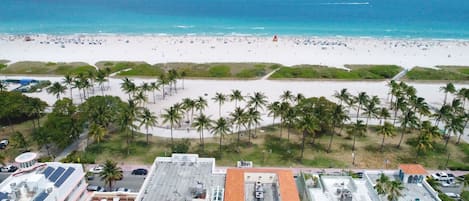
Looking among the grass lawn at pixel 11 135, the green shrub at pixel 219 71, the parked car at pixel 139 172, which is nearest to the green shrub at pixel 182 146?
the parked car at pixel 139 172

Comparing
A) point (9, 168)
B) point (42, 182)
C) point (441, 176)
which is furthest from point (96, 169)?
point (441, 176)

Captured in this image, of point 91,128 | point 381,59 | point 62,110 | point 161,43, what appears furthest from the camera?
point 161,43

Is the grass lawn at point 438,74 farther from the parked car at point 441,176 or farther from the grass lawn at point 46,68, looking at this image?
the grass lawn at point 46,68

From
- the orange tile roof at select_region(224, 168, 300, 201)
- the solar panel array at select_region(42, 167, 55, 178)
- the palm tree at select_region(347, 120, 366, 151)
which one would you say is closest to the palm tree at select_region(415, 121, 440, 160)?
the palm tree at select_region(347, 120, 366, 151)

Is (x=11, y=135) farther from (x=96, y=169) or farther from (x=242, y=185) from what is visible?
(x=242, y=185)

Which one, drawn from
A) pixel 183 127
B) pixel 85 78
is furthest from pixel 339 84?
pixel 85 78

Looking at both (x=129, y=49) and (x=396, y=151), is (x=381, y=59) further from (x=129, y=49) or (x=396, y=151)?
(x=129, y=49)
